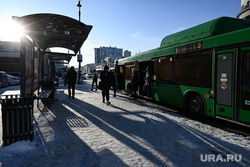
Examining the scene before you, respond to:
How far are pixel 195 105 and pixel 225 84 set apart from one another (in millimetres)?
1362

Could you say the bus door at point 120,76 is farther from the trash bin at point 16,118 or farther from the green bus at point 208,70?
the trash bin at point 16,118

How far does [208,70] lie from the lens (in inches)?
202

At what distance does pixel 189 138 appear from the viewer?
396cm

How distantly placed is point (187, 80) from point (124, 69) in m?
6.73

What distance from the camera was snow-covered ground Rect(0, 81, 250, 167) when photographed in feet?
9.51

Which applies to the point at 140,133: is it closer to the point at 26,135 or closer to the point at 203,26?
the point at 26,135

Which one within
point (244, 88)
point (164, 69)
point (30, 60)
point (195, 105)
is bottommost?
point (195, 105)

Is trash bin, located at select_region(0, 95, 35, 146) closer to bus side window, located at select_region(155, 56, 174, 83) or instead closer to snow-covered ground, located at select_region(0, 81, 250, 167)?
snow-covered ground, located at select_region(0, 81, 250, 167)

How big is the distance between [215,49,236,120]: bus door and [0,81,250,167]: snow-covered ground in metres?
0.59
